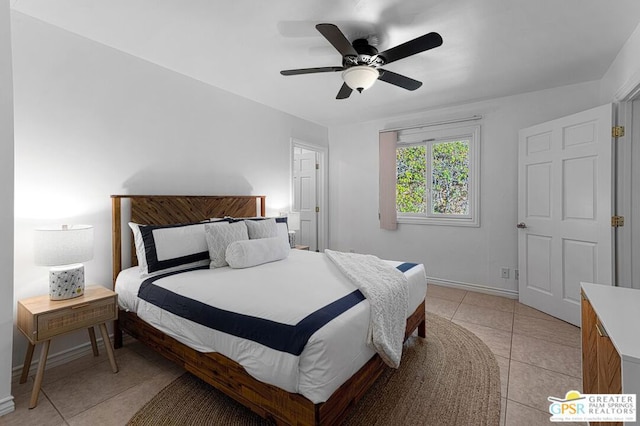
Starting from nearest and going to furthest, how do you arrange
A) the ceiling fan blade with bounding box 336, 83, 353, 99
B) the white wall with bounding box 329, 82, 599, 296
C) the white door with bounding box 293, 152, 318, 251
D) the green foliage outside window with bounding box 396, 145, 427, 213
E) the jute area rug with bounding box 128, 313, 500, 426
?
the jute area rug with bounding box 128, 313, 500, 426 < the ceiling fan blade with bounding box 336, 83, 353, 99 < the white wall with bounding box 329, 82, 599, 296 < the green foliage outside window with bounding box 396, 145, 427, 213 < the white door with bounding box 293, 152, 318, 251

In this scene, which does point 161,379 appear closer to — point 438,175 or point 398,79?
point 398,79

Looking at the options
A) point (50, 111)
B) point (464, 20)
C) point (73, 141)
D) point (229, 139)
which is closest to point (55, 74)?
point (50, 111)

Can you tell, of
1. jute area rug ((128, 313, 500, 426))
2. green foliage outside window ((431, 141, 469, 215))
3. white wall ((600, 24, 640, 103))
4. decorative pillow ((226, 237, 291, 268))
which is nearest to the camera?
jute area rug ((128, 313, 500, 426))

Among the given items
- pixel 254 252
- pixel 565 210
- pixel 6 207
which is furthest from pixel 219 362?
pixel 565 210

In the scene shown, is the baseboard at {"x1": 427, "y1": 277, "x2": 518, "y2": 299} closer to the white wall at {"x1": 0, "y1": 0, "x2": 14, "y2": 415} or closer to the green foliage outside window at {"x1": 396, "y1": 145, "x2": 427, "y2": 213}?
the green foliage outside window at {"x1": 396, "y1": 145, "x2": 427, "y2": 213}

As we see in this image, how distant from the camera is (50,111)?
7.29 ft

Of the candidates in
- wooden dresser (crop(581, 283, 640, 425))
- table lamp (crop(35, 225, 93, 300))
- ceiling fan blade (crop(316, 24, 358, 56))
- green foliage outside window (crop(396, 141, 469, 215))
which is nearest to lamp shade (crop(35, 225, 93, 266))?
table lamp (crop(35, 225, 93, 300))

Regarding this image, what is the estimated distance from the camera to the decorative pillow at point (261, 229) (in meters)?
2.93

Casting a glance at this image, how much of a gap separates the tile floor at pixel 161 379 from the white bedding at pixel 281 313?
41cm

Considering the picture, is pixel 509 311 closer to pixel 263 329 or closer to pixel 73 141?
Result: pixel 263 329

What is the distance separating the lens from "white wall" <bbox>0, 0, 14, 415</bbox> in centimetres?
172

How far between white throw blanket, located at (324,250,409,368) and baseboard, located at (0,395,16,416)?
7.03 ft

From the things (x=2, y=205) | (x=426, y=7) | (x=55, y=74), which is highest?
(x=426, y=7)

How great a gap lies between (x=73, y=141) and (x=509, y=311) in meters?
4.50
